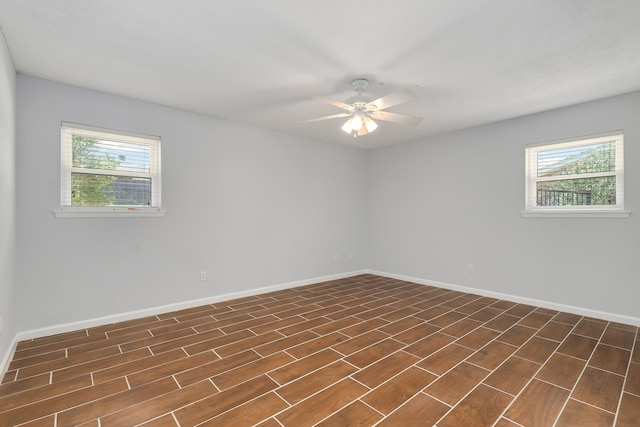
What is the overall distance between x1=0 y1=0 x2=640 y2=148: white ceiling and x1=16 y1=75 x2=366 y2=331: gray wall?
1.12 ft

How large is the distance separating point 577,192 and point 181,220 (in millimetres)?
4847

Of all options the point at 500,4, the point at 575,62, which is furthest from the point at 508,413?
the point at 575,62

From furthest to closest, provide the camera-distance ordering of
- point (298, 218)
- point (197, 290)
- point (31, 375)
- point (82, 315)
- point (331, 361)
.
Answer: point (298, 218)
point (197, 290)
point (82, 315)
point (331, 361)
point (31, 375)

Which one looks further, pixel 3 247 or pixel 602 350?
pixel 602 350

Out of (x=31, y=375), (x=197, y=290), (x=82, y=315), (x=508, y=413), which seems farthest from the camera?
(x=197, y=290)

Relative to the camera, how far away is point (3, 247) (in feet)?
7.74

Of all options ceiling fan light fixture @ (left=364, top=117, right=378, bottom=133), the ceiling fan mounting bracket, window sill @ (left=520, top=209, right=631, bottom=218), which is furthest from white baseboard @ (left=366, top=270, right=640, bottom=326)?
the ceiling fan mounting bracket

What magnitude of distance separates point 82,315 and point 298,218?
9.80 feet

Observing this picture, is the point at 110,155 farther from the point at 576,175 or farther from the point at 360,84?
the point at 576,175

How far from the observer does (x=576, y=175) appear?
3.78 m

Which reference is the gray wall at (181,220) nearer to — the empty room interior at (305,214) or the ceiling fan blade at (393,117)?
the empty room interior at (305,214)

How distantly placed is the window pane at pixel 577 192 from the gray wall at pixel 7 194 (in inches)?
217

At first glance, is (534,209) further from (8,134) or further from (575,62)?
(8,134)

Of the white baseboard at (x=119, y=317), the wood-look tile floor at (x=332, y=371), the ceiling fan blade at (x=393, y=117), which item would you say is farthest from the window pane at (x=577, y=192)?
the white baseboard at (x=119, y=317)
